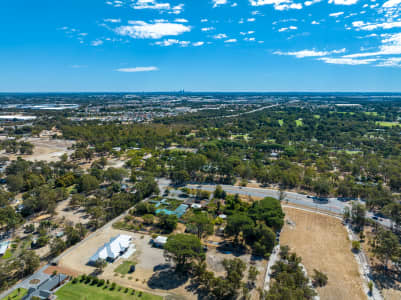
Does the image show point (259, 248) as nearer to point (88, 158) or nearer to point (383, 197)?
point (383, 197)

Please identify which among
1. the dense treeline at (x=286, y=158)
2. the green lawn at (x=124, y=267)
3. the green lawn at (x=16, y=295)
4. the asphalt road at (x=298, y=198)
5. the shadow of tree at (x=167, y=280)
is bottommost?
the shadow of tree at (x=167, y=280)

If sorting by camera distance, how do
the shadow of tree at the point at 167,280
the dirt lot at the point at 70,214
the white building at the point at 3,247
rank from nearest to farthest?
the shadow of tree at the point at 167,280 → the white building at the point at 3,247 → the dirt lot at the point at 70,214

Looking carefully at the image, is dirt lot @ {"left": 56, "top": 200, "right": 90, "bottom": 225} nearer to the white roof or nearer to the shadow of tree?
the white roof

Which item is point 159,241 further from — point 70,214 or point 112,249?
point 70,214

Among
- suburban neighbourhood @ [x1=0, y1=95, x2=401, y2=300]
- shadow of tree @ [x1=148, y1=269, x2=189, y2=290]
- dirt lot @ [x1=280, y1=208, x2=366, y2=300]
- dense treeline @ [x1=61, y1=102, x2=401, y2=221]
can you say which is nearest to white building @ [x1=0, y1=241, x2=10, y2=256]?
suburban neighbourhood @ [x1=0, y1=95, x2=401, y2=300]

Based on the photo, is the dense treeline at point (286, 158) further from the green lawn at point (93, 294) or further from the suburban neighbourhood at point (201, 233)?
the green lawn at point (93, 294)

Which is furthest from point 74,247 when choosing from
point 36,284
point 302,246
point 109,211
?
point 302,246

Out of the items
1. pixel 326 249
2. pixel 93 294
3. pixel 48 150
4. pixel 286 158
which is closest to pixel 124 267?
pixel 93 294

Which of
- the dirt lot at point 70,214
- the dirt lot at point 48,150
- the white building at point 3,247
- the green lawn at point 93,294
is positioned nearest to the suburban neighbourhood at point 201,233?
the green lawn at point 93,294
